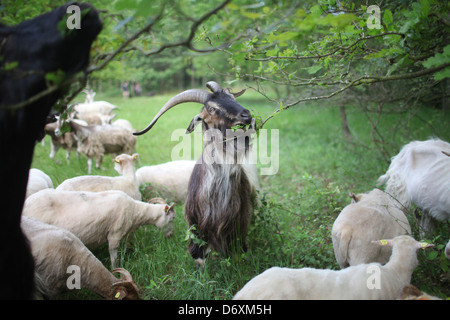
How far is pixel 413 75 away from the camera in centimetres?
286

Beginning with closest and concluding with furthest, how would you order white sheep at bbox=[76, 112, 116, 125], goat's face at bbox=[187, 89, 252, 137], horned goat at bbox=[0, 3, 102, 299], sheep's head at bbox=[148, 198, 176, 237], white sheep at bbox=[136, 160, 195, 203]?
horned goat at bbox=[0, 3, 102, 299] < goat's face at bbox=[187, 89, 252, 137] < sheep's head at bbox=[148, 198, 176, 237] < white sheep at bbox=[136, 160, 195, 203] < white sheep at bbox=[76, 112, 116, 125]

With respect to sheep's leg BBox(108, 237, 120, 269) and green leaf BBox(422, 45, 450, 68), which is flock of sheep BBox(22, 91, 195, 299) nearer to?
sheep's leg BBox(108, 237, 120, 269)

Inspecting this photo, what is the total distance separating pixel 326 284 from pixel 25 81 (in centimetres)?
225

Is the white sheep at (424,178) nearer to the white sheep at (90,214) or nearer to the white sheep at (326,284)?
the white sheep at (326,284)

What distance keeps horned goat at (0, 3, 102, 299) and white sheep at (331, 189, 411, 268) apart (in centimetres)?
267

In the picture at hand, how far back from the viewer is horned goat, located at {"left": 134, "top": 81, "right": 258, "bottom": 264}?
3.84 m

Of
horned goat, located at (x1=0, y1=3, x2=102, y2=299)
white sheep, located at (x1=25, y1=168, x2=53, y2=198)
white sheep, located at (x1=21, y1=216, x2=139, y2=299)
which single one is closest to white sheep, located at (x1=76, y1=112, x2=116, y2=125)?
white sheep, located at (x1=25, y1=168, x2=53, y2=198)

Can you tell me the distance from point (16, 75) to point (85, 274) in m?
1.85

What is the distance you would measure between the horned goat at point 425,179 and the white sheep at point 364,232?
1.67 ft

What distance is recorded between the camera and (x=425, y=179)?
420cm

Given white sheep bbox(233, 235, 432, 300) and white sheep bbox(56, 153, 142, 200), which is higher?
white sheep bbox(56, 153, 142, 200)
